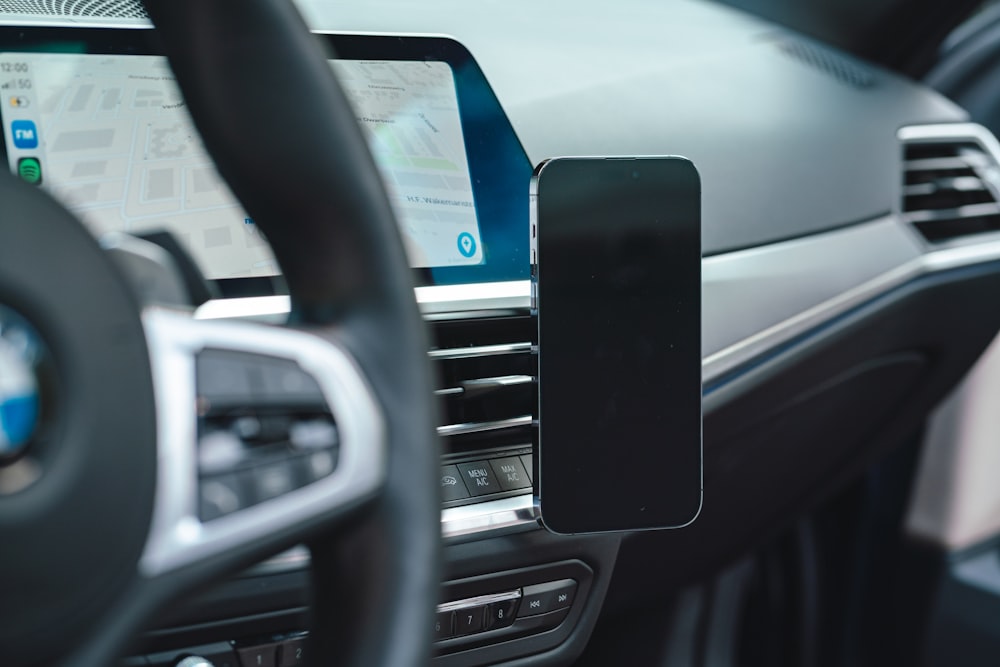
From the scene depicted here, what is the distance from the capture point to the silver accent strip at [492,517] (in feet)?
2.86

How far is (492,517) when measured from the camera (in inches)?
34.9

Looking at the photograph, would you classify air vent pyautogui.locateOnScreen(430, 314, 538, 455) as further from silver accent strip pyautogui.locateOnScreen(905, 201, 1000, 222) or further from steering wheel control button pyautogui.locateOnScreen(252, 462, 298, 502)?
silver accent strip pyautogui.locateOnScreen(905, 201, 1000, 222)

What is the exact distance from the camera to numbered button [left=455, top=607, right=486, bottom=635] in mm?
914

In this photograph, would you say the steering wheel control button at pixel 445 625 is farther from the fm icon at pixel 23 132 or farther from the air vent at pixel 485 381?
the fm icon at pixel 23 132

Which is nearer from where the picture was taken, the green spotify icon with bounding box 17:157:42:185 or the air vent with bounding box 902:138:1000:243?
the green spotify icon with bounding box 17:157:42:185

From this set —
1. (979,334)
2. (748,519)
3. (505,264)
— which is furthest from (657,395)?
(979,334)

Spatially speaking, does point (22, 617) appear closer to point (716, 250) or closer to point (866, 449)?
point (716, 250)

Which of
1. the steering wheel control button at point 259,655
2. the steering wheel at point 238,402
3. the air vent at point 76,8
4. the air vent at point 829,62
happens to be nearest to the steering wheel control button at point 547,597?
the steering wheel control button at point 259,655

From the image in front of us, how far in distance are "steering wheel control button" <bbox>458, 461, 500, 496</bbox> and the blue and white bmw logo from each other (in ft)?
1.58

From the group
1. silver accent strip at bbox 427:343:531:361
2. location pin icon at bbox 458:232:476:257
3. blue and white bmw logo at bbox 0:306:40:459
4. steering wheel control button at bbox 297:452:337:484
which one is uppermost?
blue and white bmw logo at bbox 0:306:40:459

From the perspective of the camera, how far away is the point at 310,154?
0.54 metres

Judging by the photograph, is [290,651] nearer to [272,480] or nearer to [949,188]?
[272,480]

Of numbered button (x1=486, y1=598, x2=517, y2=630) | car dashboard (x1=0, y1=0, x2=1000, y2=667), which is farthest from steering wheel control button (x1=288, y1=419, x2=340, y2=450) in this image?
numbered button (x1=486, y1=598, x2=517, y2=630)

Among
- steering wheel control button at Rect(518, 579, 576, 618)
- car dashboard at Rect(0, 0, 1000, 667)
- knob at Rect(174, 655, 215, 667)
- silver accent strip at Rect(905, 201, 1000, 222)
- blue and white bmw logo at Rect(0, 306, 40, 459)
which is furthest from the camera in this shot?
silver accent strip at Rect(905, 201, 1000, 222)
